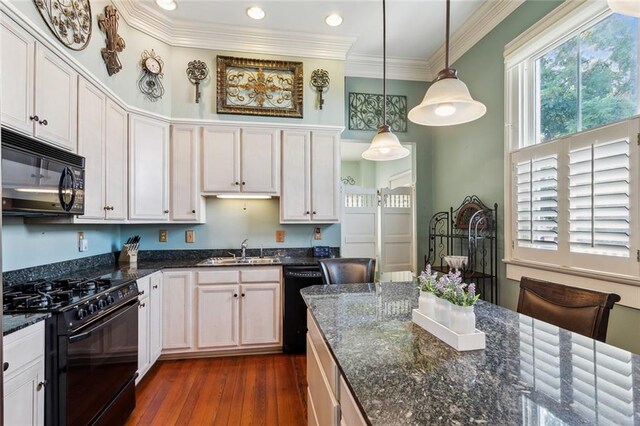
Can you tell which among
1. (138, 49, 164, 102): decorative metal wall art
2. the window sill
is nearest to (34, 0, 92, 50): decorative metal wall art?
(138, 49, 164, 102): decorative metal wall art

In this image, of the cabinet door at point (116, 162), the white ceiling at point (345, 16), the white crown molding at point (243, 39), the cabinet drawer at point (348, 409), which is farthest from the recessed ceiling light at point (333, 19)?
the cabinet drawer at point (348, 409)

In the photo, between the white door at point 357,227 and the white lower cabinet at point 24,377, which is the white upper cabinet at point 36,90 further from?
the white door at point 357,227

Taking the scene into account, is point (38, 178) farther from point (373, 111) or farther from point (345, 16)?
point (373, 111)

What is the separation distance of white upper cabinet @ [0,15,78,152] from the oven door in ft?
3.77

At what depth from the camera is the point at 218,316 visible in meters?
2.94

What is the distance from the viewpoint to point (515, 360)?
974 millimetres

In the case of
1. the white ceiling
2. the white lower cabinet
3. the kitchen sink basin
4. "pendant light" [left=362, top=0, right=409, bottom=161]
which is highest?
the white ceiling

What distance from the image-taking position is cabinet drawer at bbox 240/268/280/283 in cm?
298

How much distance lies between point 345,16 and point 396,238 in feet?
8.65

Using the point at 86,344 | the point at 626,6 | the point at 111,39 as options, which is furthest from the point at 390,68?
A: the point at 86,344

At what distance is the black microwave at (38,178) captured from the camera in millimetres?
1492

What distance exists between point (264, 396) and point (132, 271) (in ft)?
4.88

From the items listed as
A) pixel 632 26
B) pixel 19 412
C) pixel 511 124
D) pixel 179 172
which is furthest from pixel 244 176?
pixel 632 26

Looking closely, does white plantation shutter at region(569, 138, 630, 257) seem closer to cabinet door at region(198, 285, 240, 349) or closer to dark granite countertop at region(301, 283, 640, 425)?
dark granite countertop at region(301, 283, 640, 425)
